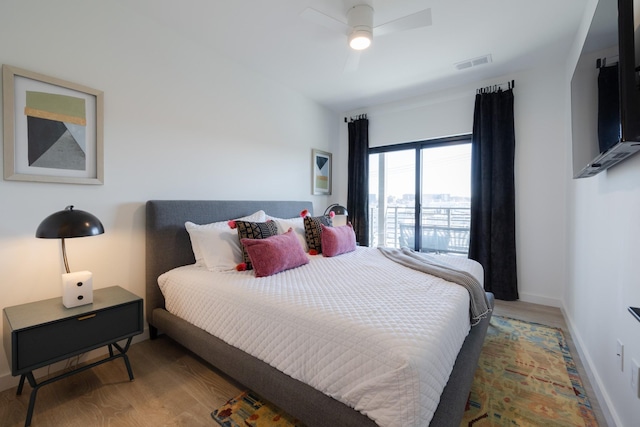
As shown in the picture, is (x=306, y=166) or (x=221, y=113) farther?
(x=306, y=166)

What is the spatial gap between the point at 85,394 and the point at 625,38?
3.22 meters

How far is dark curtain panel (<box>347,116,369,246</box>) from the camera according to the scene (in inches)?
175

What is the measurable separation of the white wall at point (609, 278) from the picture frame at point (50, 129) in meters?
3.26

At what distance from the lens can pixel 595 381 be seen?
1.76 meters

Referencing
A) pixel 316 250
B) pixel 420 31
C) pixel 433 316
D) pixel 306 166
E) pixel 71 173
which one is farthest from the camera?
pixel 306 166

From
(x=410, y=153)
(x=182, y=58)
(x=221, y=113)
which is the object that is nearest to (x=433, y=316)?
(x=221, y=113)

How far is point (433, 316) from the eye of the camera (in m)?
1.30

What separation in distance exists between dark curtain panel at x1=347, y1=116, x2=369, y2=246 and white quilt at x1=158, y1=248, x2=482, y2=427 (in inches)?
90.5

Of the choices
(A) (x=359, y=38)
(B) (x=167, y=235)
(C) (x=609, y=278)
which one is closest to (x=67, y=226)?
(B) (x=167, y=235)

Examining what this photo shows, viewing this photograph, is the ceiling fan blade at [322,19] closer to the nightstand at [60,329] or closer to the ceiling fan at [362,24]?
the ceiling fan at [362,24]

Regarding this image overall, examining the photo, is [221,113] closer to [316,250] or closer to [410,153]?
[316,250]

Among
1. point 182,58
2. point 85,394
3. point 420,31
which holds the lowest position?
point 85,394

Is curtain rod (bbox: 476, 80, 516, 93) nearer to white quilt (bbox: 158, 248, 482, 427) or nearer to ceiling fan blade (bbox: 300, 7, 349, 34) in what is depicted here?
ceiling fan blade (bbox: 300, 7, 349, 34)

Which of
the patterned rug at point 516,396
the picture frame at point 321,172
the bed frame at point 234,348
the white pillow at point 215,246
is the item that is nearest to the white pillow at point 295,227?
the bed frame at point 234,348
